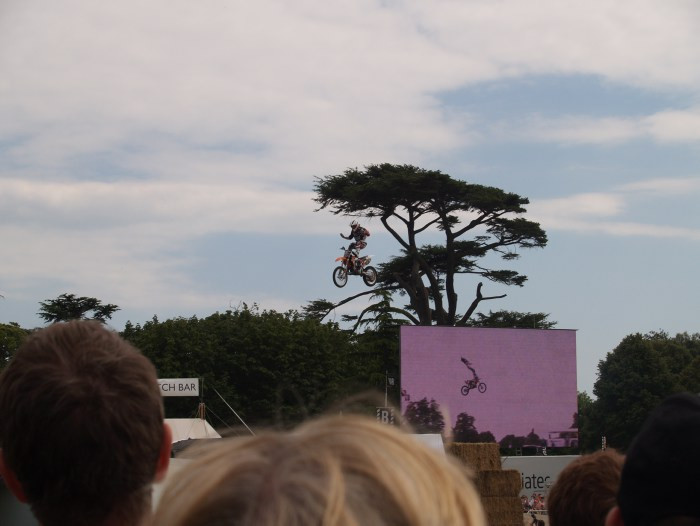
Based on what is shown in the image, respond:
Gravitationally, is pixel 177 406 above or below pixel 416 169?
below

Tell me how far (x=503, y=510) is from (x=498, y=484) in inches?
16.8

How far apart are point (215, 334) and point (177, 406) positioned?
711 centimetres

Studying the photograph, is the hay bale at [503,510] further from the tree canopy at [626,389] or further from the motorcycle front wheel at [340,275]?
the tree canopy at [626,389]

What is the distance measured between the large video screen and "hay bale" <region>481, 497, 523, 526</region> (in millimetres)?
23910

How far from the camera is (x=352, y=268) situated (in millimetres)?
36094

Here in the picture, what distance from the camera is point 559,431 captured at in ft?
151

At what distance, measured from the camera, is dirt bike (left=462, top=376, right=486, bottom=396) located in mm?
43744

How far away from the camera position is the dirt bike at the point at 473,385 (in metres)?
43.7

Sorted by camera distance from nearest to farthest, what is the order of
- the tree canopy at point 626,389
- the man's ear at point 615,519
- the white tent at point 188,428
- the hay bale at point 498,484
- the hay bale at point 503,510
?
1. the man's ear at point 615,519
2. the hay bale at point 503,510
3. the hay bale at point 498,484
4. the white tent at point 188,428
5. the tree canopy at point 626,389

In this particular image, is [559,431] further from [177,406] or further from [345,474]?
[345,474]

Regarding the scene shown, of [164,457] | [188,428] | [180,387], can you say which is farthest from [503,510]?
[164,457]

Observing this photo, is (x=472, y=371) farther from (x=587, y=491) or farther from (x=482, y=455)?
(x=587, y=491)

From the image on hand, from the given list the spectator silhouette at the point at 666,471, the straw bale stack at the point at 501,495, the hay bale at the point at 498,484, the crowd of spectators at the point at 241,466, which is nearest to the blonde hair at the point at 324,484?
the crowd of spectators at the point at 241,466

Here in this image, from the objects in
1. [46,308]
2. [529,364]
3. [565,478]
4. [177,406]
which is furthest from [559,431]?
[565,478]
